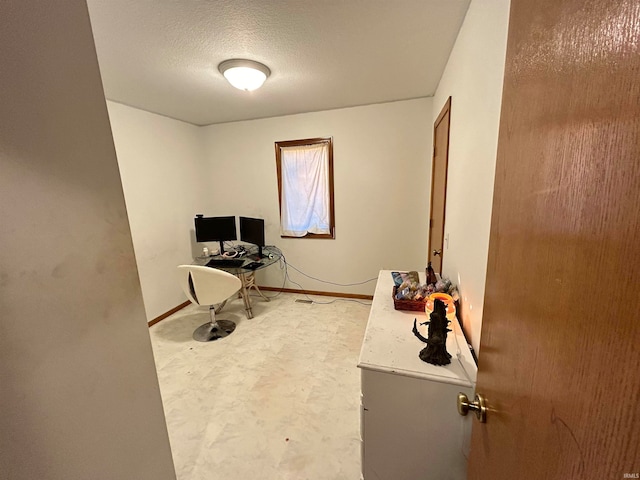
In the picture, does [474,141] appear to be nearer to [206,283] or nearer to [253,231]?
[206,283]

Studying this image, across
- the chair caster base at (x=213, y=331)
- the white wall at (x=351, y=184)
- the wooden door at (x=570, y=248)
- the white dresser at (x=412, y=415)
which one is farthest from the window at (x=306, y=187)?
the wooden door at (x=570, y=248)

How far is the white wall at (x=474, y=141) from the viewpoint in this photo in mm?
1024

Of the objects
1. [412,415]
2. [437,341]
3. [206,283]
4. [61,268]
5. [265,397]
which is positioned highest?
[61,268]

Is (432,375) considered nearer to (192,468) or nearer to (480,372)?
(480,372)

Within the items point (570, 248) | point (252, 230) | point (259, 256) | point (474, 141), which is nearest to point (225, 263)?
point (259, 256)

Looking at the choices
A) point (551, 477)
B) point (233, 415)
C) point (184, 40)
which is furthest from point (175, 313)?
point (551, 477)

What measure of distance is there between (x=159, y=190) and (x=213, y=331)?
178 centimetres

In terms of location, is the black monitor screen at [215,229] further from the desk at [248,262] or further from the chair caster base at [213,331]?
the chair caster base at [213,331]

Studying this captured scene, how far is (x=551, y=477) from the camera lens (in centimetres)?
40

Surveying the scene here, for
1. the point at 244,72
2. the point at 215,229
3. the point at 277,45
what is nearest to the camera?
the point at 277,45

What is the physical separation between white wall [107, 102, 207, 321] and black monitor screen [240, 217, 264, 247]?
832mm

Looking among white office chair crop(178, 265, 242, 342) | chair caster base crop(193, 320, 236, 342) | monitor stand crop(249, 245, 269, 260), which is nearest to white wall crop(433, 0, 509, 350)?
white office chair crop(178, 265, 242, 342)

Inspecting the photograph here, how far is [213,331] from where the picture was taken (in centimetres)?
276

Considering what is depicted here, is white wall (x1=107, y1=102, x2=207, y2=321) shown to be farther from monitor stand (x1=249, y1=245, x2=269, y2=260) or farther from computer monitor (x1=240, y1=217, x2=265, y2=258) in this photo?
monitor stand (x1=249, y1=245, x2=269, y2=260)
